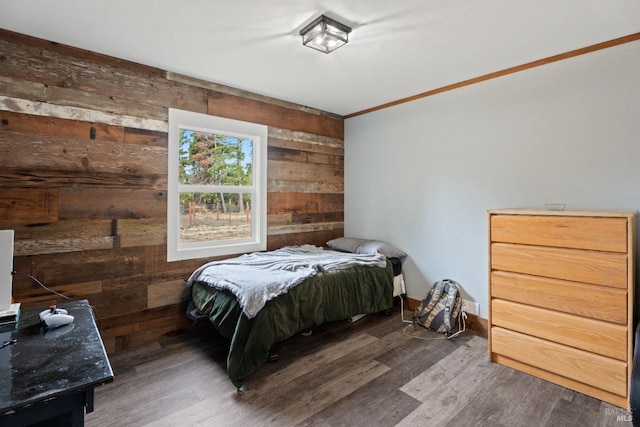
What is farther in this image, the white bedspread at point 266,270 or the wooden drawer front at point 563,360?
the white bedspread at point 266,270

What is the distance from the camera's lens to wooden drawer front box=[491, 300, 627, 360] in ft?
6.07

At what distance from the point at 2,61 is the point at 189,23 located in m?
1.28

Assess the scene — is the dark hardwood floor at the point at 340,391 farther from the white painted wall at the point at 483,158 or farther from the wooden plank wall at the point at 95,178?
the white painted wall at the point at 483,158

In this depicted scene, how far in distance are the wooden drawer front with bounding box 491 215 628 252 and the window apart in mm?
2240

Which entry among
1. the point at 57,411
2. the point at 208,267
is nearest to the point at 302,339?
the point at 208,267

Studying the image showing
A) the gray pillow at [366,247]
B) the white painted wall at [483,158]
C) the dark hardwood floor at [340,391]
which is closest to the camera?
the dark hardwood floor at [340,391]

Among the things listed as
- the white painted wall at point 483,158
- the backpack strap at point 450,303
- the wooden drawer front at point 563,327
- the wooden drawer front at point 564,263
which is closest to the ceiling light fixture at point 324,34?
the white painted wall at point 483,158

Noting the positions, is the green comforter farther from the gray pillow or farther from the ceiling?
the ceiling

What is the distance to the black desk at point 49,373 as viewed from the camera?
882 millimetres

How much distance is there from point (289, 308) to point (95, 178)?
176cm

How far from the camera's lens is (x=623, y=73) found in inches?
85.2

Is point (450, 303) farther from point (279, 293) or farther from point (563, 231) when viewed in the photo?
point (279, 293)

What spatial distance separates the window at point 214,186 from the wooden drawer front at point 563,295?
7.34 ft

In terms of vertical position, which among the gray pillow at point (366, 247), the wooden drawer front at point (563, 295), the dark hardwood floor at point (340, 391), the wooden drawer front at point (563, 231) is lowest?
the dark hardwood floor at point (340, 391)
